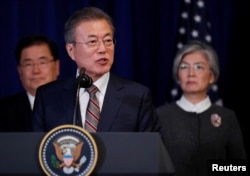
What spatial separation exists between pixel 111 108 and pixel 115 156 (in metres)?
0.62

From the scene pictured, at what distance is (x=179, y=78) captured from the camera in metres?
3.41

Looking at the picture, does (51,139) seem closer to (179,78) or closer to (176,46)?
(179,78)

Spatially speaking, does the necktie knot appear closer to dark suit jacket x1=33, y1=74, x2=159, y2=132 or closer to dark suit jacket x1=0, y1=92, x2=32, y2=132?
dark suit jacket x1=33, y1=74, x2=159, y2=132

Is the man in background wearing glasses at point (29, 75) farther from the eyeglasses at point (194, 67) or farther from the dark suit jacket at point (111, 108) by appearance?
the dark suit jacket at point (111, 108)

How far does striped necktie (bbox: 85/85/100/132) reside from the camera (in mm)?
2254

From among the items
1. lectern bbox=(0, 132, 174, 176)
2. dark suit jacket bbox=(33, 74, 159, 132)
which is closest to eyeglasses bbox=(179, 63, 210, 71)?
dark suit jacket bbox=(33, 74, 159, 132)

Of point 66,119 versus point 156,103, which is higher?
point 66,119

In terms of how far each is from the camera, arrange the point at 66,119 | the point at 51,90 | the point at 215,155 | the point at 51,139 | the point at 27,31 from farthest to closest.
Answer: the point at 27,31
the point at 215,155
the point at 51,90
the point at 66,119
the point at 51,139

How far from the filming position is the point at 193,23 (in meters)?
4.19

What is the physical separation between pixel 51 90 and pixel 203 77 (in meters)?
1.23

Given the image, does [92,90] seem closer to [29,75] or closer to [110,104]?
[110,104]

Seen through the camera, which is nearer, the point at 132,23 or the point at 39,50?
the point at 39,50

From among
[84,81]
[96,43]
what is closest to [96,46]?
[96,43]

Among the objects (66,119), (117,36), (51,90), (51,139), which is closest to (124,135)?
(51,139)
